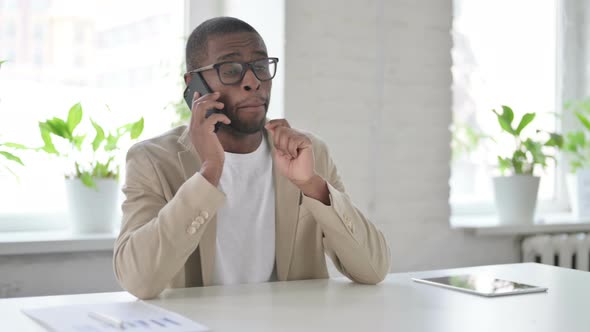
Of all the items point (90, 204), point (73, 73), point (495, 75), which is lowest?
point (90, 204)

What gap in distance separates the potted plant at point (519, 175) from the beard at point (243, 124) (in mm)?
1776

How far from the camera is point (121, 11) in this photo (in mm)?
3057

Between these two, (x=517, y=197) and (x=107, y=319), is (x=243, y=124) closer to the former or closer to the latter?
(x=107, y=319)

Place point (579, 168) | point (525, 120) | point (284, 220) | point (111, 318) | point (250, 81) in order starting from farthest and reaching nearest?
point (579, 168)
point (525, 120)
point (284, 220)
point (250, 81)
point (111, 318)

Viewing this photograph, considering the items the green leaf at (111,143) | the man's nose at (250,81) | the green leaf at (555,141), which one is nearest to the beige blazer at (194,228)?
the man's nose at (250,81)

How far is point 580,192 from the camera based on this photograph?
3.81m

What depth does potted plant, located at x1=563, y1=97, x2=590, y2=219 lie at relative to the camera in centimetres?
377

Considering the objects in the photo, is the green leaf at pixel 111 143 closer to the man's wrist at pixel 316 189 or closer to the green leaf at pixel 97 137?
the green leaf at pixel 97 137

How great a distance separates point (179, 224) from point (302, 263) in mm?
475

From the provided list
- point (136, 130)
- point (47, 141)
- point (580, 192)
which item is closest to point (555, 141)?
point (580, 192)

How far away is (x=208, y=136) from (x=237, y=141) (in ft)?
1.08

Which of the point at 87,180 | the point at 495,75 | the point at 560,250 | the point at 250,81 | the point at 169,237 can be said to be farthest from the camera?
the point at 495,75

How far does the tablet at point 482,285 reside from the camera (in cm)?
167

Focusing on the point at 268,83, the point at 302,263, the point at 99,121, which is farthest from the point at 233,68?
the point at 99,121
